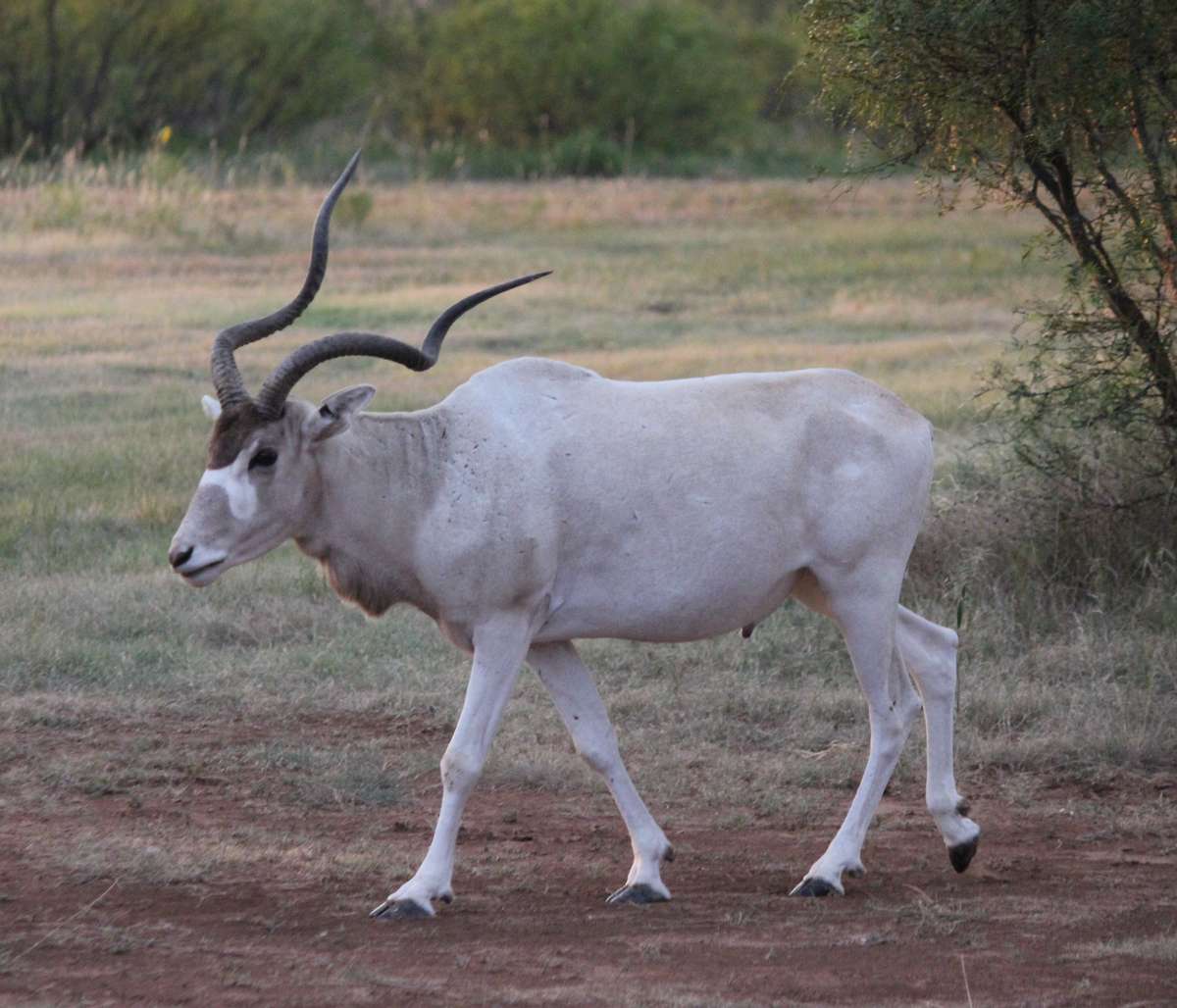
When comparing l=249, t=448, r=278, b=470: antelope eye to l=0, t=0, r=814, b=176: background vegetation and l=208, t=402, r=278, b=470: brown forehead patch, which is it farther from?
l=0, t=0, r=814, b=176: background vegetation

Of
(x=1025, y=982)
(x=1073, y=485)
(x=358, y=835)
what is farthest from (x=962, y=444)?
(x=1025, y=982)

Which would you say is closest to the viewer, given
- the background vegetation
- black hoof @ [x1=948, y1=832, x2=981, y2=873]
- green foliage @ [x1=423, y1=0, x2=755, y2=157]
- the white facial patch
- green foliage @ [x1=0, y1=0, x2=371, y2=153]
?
the white facial patch

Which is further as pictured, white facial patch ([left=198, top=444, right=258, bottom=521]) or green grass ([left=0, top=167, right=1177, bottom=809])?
green grass ([left=0, top=167, right=1177, bottom=809])

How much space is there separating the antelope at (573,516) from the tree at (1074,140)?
2.70m

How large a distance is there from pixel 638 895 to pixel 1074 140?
4467 mm

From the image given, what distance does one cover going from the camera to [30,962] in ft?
17.1

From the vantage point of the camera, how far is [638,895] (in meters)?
5.98

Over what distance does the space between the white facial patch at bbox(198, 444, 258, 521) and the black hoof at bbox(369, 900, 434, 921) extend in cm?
123

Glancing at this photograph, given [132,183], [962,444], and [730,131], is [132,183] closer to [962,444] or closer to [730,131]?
[962,444]

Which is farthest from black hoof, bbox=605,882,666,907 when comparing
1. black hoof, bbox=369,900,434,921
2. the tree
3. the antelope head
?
the tree

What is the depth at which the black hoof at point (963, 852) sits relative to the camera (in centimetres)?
633

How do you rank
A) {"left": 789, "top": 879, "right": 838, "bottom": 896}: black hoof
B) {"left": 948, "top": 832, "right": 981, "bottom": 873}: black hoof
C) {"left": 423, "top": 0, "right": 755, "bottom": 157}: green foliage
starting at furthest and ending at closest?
{"left": 423, "top": 0, "right": 755, "bottom": 157}: green foliage, {"left": 948, "top": 832, "right": 981, "bottom": 873}: black hoof, {"left": 789, "top": 879, "right": 838, "bottom": 896}: black hoof

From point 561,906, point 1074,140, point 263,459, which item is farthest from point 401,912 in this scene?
point 1074,140

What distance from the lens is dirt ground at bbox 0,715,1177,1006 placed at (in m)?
5.11
